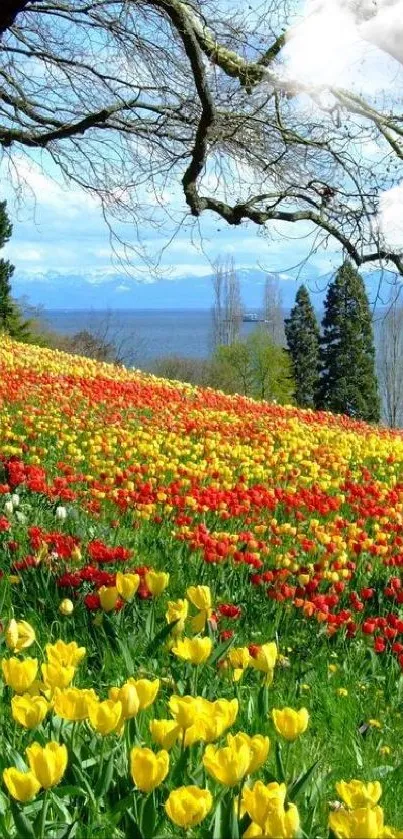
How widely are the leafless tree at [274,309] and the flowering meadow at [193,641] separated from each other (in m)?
64.1

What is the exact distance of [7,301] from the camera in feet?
118

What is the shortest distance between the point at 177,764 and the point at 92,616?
1993 mm

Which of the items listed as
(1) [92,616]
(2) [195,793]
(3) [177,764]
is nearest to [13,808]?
(2) [195,793]

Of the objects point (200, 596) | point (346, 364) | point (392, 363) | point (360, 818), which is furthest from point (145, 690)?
point (392, 363)

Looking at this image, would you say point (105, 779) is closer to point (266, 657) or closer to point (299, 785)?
point (299, 785)

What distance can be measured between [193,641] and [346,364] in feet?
148

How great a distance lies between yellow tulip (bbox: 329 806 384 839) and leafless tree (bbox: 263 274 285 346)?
72.2 meters

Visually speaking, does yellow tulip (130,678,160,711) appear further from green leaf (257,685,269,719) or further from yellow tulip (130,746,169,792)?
green leaf (257,685,269,719)

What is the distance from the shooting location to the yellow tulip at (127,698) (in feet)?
6.72

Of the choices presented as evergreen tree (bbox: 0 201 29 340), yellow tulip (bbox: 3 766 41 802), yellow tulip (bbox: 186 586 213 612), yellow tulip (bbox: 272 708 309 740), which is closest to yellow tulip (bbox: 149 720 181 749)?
yellow tulip (bbox: 272 708 309 740)

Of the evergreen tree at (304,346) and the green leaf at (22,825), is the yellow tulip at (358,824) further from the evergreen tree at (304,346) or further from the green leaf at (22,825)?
the evergreen tree at (304,346)

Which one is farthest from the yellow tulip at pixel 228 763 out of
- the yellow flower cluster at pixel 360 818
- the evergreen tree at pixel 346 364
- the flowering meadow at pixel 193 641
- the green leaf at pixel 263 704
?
the evergreen tree at pixel 346 364

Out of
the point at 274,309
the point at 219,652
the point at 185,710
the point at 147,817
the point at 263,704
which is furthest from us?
the point at 274,309

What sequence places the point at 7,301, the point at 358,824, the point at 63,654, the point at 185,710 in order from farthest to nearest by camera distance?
the point at 7,301
the point at 63,654
the point at 185,710
the point at 358,824
